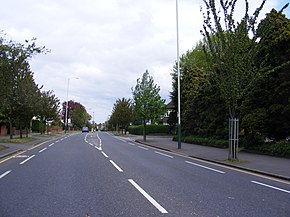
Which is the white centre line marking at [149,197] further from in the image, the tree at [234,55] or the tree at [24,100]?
the tree at [24,100]

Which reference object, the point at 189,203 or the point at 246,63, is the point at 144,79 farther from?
the point at 189,203

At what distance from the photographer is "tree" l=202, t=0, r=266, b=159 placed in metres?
16.6

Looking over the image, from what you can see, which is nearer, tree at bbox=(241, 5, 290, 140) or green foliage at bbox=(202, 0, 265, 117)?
green foliage at bbox=(202, 0, 265, 117)

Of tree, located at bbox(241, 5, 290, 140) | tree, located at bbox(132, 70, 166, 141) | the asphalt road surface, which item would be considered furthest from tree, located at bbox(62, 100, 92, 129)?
the asphalt road surface

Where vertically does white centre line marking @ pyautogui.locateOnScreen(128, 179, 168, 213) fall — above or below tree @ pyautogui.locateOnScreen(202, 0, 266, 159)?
below

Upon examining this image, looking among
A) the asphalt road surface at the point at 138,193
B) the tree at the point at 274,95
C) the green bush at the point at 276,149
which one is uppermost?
the tree at the point at 274,95

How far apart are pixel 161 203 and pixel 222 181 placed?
4046 millimetres

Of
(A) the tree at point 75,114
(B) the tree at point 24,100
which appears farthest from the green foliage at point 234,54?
(A) the tree at point 75,114

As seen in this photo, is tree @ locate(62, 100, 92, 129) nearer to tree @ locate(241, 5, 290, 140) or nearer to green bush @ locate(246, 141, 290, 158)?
tree @ locate(241, 5, 290, 140)

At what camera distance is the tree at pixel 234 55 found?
16.6m

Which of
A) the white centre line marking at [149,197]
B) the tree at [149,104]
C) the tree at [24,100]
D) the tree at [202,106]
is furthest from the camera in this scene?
the tree at [149,104]

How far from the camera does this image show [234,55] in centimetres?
1664

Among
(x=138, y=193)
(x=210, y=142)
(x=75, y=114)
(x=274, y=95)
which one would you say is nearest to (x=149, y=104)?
(x=210, y=142)

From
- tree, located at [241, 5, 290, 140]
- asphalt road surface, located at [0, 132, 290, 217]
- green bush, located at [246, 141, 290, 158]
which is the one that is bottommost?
asphalt road surface, located at [0, 132, 290, 217]
